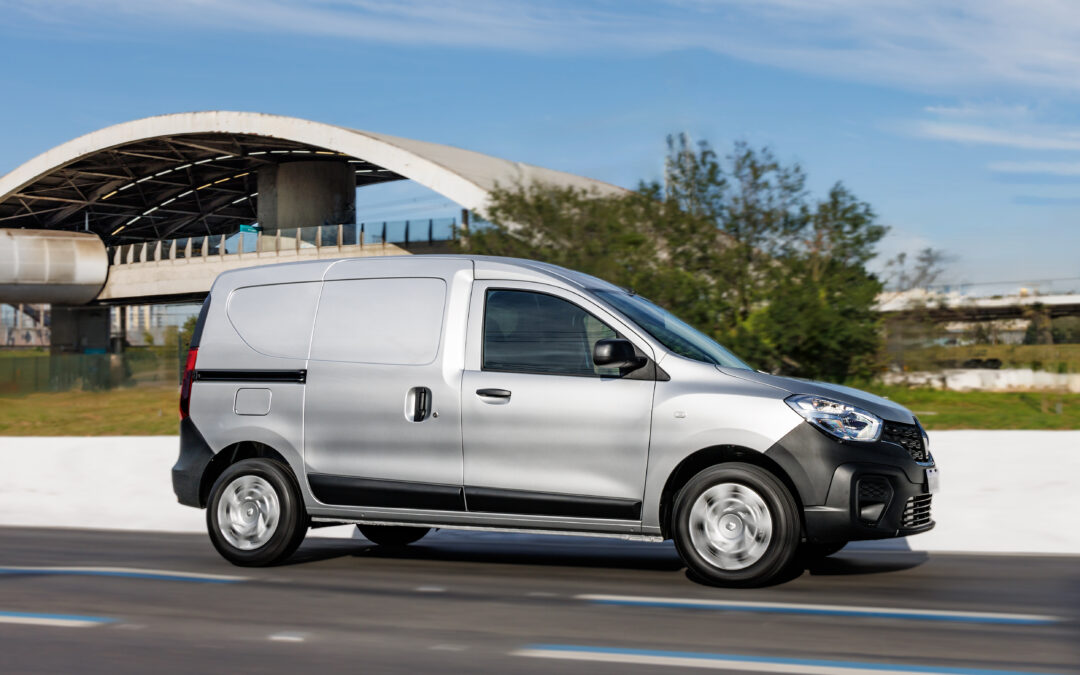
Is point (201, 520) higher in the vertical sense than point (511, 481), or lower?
lower

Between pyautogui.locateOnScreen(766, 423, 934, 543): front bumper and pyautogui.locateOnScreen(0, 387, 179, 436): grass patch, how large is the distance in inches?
778

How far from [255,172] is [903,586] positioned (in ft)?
215

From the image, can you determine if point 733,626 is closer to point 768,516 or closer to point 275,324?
point 768,516

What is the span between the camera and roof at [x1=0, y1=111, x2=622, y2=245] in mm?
46844

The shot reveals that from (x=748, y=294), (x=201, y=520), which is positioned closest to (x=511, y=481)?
(x=201, y=520)

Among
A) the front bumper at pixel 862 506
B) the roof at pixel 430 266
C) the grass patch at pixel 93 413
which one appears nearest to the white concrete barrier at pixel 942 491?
the front bumper at pixel 862 506

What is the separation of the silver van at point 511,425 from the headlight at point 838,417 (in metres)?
0.01

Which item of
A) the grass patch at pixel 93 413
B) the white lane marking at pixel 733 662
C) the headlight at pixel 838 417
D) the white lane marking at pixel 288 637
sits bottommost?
the grass patch at pixel 93 413

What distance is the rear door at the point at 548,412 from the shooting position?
691 centimetres

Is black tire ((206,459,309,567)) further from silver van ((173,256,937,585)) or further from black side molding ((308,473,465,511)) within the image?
black side molding ((308,473,465,511))

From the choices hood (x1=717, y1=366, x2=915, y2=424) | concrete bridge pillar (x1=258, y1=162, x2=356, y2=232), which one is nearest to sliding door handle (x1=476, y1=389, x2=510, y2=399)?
hood (x1=717, y1=366, x2=915, y2=424)

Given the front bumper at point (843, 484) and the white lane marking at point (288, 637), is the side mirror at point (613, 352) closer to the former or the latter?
the front bumper at point (843, 484)

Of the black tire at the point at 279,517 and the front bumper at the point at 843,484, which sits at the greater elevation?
the front bumper at the point at 843,484

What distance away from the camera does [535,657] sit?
5004 mm
